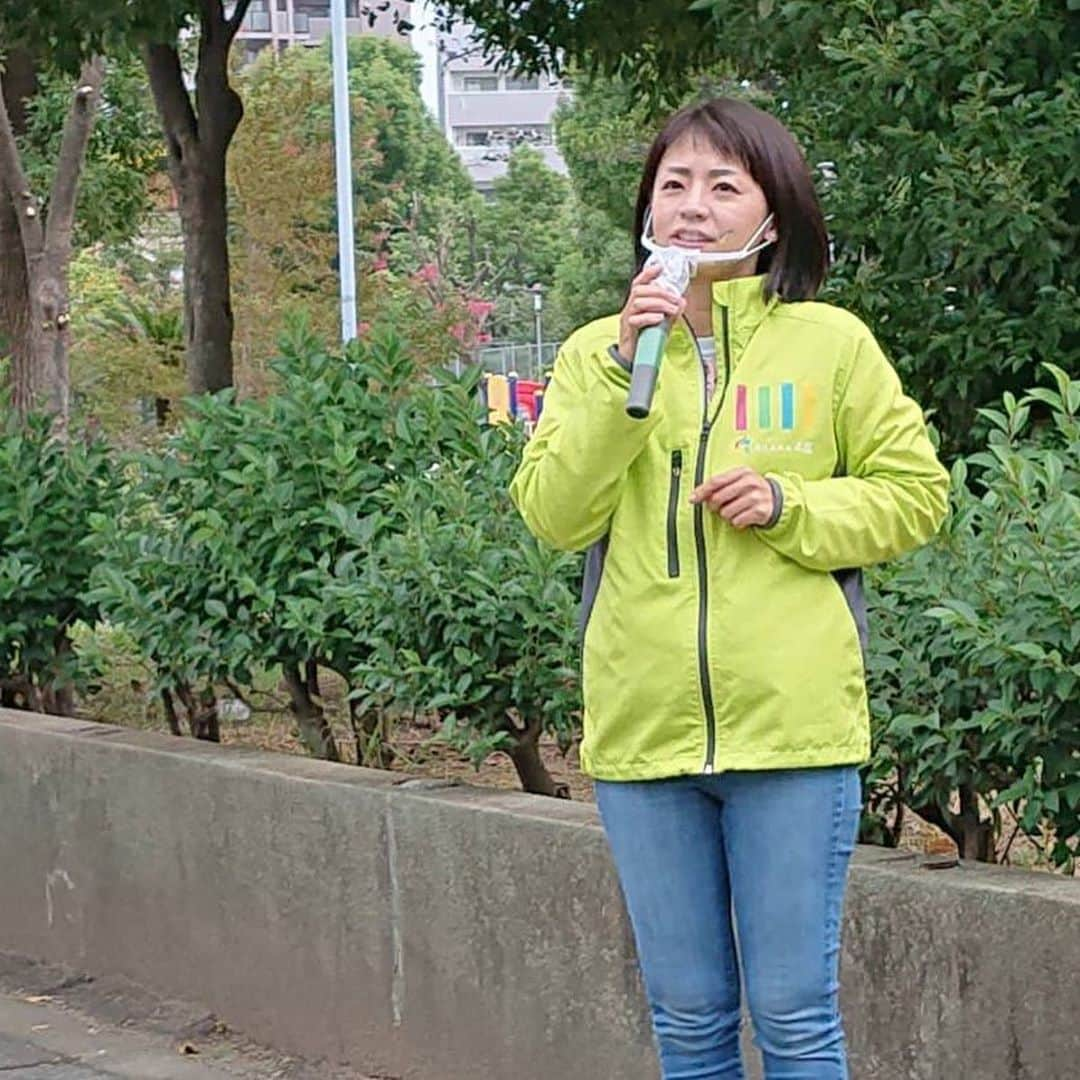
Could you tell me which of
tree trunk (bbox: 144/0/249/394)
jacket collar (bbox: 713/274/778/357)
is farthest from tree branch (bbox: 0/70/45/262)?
jacket collar (bbox: 713/274/778/357)

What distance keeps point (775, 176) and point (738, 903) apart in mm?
1091

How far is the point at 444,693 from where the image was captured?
513 centimetres

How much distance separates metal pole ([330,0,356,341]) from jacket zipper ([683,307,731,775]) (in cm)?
1823

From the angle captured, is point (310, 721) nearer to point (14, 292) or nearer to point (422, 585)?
point (422, 585)

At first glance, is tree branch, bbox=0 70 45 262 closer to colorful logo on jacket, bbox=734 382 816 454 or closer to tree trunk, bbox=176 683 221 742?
tree trunk, bbox=176 683 221 742

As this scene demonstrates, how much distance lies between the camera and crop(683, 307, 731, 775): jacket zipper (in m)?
3.32

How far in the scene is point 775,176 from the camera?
344 centimetres

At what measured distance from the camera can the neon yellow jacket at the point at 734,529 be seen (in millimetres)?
3303

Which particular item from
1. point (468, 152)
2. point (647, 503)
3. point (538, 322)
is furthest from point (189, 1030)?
point (468, 152)

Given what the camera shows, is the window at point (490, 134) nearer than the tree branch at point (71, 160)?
No

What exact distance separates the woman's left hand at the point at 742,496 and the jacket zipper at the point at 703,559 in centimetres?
6

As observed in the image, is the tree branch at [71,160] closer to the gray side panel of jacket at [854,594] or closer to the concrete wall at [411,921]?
the concrete wall at [411,921]

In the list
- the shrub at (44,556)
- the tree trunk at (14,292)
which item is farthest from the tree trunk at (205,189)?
the shrub at (44,556)

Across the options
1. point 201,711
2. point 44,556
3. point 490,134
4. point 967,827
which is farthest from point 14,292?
point 490,134
